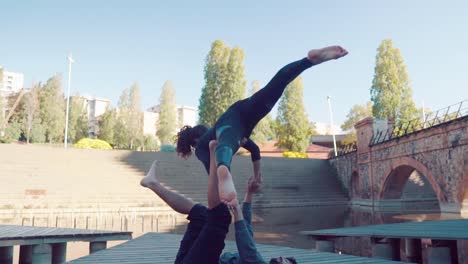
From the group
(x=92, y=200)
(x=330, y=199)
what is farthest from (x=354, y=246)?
(x=330, y=199)

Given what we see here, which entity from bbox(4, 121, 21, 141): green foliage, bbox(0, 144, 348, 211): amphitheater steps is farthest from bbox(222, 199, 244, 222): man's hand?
bbox(4, 121, 21, 141): green foliage

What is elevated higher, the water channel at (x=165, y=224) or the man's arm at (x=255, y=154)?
the man's arm at (x=255, y=154)

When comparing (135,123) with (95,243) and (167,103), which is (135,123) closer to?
(167,103)

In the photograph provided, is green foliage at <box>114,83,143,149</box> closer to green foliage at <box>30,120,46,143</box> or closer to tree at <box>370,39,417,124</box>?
green foliage at <box>30,120,46,143</box>

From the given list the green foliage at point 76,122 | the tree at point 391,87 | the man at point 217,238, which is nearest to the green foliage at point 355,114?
the tree at point 391,87

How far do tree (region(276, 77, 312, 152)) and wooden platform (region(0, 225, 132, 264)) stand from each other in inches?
1330

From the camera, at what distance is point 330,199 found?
930 inches

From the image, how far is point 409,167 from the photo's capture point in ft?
61.5

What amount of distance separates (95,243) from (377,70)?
32168 millimetres

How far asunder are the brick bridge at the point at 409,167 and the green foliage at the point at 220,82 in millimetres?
12362

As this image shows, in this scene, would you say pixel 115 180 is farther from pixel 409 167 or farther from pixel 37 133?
pixel 37 133

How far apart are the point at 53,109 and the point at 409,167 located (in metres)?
34.3

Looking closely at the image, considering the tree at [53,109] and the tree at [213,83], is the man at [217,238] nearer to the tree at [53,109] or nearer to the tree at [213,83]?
the tree at [213,83]

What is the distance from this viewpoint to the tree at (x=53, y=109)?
37094mm
